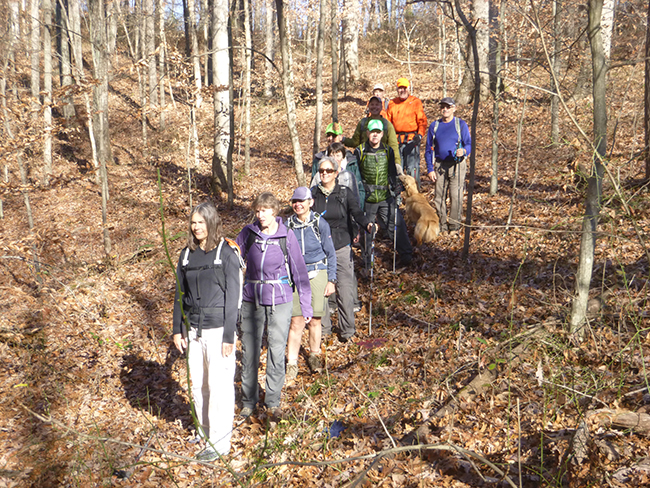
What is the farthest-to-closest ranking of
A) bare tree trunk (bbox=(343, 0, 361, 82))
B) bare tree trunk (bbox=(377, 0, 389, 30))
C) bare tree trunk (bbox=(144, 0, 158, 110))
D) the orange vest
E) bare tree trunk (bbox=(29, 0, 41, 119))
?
1. bare tree trunk (bbox=(377, 0, 389, 30))
2. bare tree trunk (bbox=(343, 0, 361, 82))
3. bare tree trunk (bbox=(144, 0, 158, 110))
4. bare tree trunk (bbox=(29, 0, 41, 119))
5. the orange vest

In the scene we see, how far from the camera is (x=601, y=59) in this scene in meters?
3.77

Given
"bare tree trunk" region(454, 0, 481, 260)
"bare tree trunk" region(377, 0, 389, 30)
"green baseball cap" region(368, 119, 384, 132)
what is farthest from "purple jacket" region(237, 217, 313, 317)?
"bare tree trunk" region(377, 0, 389, 30)

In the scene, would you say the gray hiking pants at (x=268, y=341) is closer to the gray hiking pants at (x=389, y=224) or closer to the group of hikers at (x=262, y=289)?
the group of hikers at (x=262, y=289)

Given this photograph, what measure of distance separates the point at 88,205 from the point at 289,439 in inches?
474

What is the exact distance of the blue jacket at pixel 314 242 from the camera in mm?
5340

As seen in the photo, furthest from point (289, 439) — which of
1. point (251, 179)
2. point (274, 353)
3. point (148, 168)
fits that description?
point (148, 168)

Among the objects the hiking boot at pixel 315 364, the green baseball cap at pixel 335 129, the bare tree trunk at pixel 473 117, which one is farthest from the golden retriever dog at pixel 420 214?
the hiking boot at pixel 315 364

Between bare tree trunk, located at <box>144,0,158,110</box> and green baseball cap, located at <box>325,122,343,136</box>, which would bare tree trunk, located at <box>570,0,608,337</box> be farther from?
bare tree trunk, located at <box>144,0,158,110</box>

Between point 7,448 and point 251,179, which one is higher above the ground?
point 251,179

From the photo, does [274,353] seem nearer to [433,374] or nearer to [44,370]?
[433,374]

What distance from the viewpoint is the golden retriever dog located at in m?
8.21

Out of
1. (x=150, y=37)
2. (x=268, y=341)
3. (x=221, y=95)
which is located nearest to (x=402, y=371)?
(x=268, y=341)

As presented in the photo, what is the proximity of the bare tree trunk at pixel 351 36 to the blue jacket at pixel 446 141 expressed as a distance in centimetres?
1526

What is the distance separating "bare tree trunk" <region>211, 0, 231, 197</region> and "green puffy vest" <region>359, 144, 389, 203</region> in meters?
5.78
